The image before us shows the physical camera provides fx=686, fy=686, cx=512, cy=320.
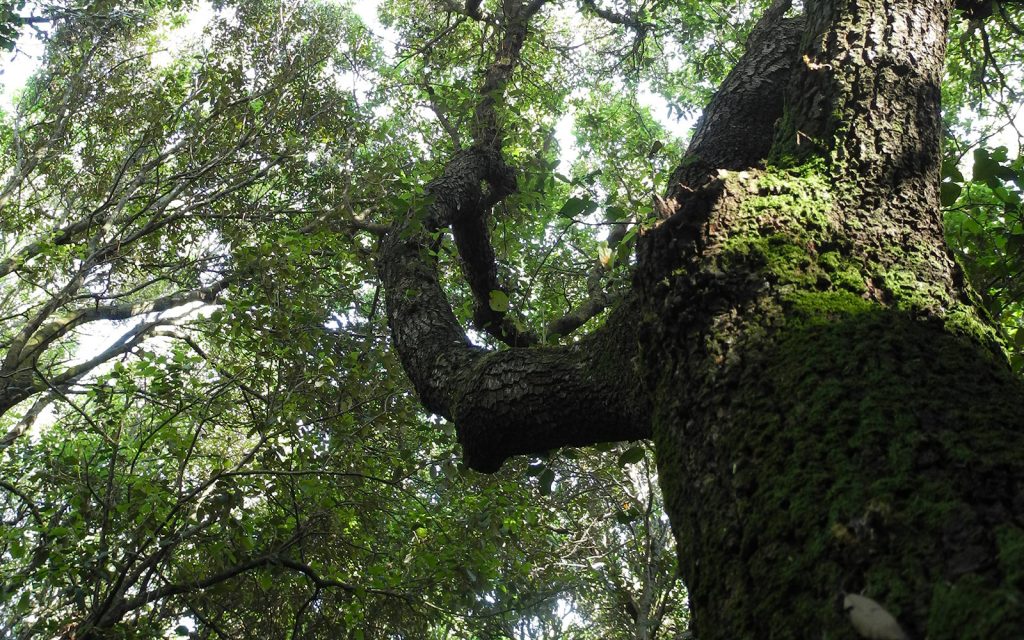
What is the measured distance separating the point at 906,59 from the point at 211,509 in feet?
12.9

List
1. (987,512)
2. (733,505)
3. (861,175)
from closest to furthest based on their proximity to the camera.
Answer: (987,512), (733,505), (861,175)

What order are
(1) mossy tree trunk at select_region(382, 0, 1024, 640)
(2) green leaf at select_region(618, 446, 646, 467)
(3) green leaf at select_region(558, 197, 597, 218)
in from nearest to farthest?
1. (1) mossy tree trunk at select_region(382, 0, 1024, 640)
2. (2) green leaf at select_region(618, 446, 646, 467)
3. (3) green leaf at select_region(558, 197, 597, 218)

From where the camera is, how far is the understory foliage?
12.7ft

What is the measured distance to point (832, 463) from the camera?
1.15m

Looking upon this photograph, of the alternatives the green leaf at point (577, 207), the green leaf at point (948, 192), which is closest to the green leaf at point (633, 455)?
the green leaf at point (577, 207)

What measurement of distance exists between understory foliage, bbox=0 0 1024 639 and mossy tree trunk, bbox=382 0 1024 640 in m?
0.54

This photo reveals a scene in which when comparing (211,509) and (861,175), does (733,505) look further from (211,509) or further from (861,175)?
(211,509)

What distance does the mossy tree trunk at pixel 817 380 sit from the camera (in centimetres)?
99

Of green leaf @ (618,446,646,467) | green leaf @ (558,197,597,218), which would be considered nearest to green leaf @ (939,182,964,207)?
green leaf @ (558,197,597,218)

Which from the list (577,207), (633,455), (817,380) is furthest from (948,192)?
(817,380)

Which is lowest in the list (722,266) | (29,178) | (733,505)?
(733,505)

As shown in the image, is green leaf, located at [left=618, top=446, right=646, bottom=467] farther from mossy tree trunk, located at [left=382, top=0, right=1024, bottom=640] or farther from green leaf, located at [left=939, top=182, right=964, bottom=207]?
green leaf, located at [left=939, top=182, right=964, bottom=207]

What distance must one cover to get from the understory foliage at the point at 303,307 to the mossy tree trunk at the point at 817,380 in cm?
54

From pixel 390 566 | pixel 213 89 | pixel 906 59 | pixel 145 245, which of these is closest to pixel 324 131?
pixel 213 89
